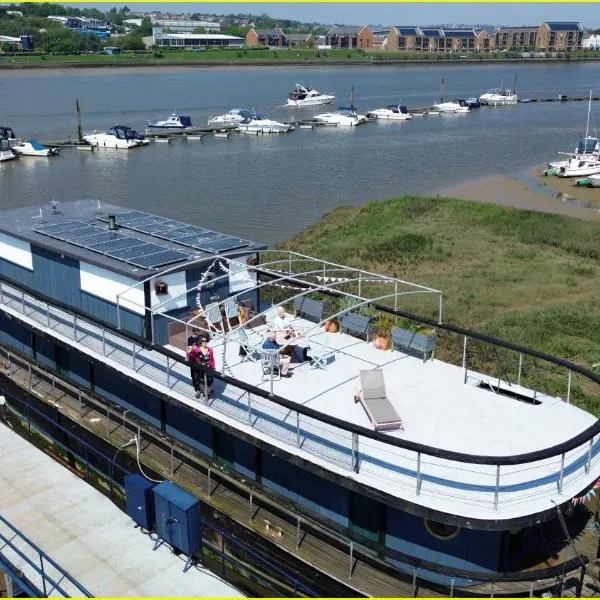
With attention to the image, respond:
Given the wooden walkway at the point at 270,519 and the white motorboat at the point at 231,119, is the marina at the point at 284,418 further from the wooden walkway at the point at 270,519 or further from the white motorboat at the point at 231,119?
the white motorboat at the point at 231,119

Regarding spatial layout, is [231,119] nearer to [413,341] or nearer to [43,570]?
[413,341]

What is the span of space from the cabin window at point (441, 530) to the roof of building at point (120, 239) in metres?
8.29

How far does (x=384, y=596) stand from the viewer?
13.1 metres

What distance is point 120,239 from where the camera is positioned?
65.2 ft

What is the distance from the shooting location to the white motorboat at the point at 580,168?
65.9 m

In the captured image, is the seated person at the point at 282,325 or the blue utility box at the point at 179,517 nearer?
the blue utility box at the point at 179,517

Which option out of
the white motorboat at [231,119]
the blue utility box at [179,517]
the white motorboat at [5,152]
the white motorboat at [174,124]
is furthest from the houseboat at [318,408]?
the white motorboat at [231,119]

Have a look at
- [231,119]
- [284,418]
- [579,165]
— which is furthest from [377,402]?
[231,119]

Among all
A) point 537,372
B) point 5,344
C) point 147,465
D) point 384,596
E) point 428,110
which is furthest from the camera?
point 428,110

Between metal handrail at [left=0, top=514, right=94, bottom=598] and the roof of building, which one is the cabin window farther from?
the roof of building

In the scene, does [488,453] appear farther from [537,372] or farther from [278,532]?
[537,372]

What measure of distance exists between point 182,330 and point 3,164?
213ft

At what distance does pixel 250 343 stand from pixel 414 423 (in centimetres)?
483

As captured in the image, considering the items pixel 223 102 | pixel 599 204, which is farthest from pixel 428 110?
pixel 599 204
